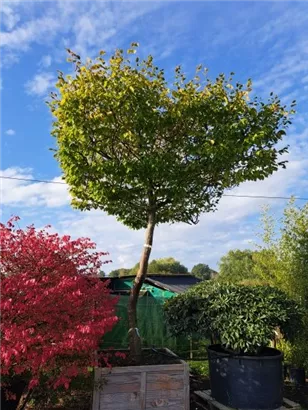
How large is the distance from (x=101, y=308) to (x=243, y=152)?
255 centimetres

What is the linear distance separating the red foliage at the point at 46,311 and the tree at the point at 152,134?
1084 mm

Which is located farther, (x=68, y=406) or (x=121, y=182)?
(x=121, y=182)

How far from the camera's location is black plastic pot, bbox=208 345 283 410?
4.12 metres

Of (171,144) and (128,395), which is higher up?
(171,144)

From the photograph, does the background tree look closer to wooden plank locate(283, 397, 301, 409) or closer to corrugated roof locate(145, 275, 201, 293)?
wooden plank locate(283, 397, 301, 409)

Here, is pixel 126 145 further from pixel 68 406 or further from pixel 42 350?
pixel 68 406

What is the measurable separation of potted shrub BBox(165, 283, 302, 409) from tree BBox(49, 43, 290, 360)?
1.03 m

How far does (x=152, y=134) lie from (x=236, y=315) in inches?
94.2

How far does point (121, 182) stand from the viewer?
470 cm

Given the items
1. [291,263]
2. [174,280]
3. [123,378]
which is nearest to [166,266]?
[174,280]

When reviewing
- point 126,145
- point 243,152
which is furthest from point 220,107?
point 126,145

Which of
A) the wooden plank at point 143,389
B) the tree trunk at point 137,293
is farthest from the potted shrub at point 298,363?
the wooden plank at point 143,389

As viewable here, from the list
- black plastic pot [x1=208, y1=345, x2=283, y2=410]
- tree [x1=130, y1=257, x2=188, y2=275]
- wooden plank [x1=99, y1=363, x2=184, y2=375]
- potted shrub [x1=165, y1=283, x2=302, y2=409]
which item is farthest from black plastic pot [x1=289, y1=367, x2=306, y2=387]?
A: tree [x1=130, y1=257, x2=188, y2=275]

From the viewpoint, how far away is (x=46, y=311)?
339 centimetres
